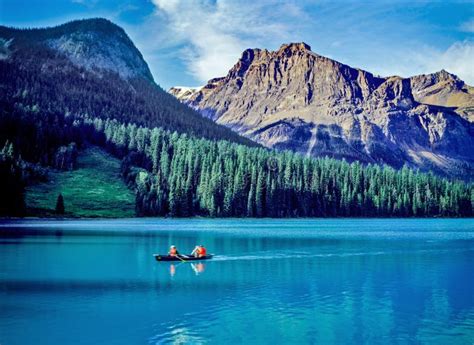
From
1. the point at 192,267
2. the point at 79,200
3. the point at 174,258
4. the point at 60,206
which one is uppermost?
the point at 79,200

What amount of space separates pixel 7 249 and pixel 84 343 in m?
52.3

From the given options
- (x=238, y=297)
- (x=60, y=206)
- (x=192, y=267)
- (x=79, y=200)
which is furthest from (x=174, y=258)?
(x=79, y=200)

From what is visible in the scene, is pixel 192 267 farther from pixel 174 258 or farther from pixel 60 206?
pixel 60 206

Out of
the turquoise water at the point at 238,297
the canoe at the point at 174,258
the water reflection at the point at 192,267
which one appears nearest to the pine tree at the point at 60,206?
the turquoise water at the point at 238,297

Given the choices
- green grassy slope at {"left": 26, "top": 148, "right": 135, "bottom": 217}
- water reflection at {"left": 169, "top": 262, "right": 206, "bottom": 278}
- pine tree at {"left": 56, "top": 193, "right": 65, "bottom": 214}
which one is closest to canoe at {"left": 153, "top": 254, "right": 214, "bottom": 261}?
water reflection at {"left": 169, "top": 262, "right": 206, "bottom": 278}

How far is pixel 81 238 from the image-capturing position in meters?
96.8

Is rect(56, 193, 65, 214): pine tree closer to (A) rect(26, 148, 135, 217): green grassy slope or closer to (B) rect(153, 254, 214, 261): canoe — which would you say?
(A) rect(26, 148, 135, 217): green grassy slope

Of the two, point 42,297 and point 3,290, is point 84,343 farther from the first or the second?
point 3,290

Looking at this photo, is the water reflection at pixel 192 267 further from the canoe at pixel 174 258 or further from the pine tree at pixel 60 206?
the pine tree at pixel 60 206

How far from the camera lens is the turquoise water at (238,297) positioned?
3275 centimetres

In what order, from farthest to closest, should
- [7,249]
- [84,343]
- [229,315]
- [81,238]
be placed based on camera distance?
[81,238], [7,249], [229,315], [84,343]

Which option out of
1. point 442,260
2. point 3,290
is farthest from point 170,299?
point 442,260

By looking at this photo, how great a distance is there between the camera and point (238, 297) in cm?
4400

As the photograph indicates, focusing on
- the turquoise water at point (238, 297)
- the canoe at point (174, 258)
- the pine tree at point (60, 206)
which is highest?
the pine tree at point (60, 206)
